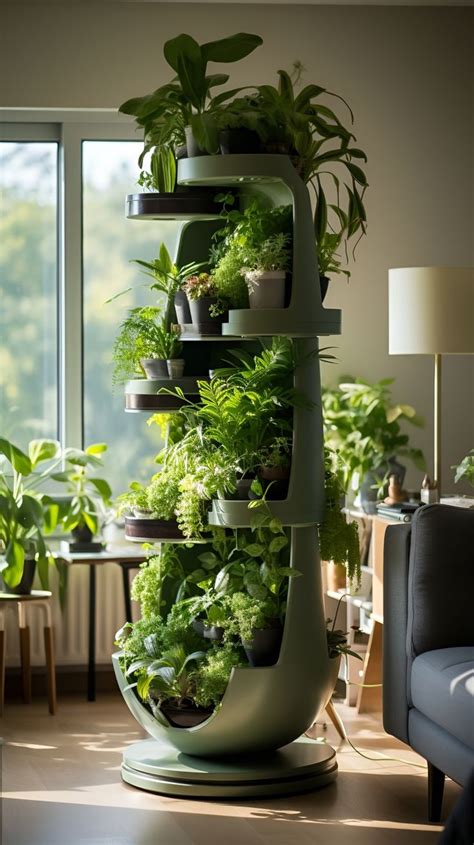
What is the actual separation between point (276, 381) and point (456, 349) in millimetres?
994

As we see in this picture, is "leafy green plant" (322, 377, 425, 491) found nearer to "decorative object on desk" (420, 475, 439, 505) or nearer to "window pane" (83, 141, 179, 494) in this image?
"decorative object on desk" (420, 475, 439, 505)

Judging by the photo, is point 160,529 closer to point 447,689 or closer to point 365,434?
point 447,689

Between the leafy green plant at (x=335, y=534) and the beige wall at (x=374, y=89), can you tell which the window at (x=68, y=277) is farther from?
the leafy green plant at (x=335, y=534)

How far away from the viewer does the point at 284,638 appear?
161 inches

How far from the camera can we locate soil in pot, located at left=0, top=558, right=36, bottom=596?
535 cm

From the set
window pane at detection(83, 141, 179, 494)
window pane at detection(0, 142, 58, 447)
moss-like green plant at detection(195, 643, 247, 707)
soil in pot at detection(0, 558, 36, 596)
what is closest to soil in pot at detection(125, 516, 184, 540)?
moss-like green plant at detection(195, 643, 247, 707)

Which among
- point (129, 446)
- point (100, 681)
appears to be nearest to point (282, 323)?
point (129, 446)

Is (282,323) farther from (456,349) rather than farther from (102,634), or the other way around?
(102,634)

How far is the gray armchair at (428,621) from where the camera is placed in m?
3.73

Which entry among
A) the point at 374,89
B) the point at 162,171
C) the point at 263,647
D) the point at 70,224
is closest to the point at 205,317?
the point at 162,171

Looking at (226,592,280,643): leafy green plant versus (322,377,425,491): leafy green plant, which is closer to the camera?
(226,592,280,643): leafy green plant

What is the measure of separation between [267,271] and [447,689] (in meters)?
1.42

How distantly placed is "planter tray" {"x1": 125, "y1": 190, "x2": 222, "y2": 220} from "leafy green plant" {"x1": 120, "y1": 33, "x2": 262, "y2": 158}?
19cm

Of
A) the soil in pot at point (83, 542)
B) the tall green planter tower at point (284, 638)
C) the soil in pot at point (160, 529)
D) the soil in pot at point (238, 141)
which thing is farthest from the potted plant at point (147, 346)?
the soil in pot at point (83, 542)
